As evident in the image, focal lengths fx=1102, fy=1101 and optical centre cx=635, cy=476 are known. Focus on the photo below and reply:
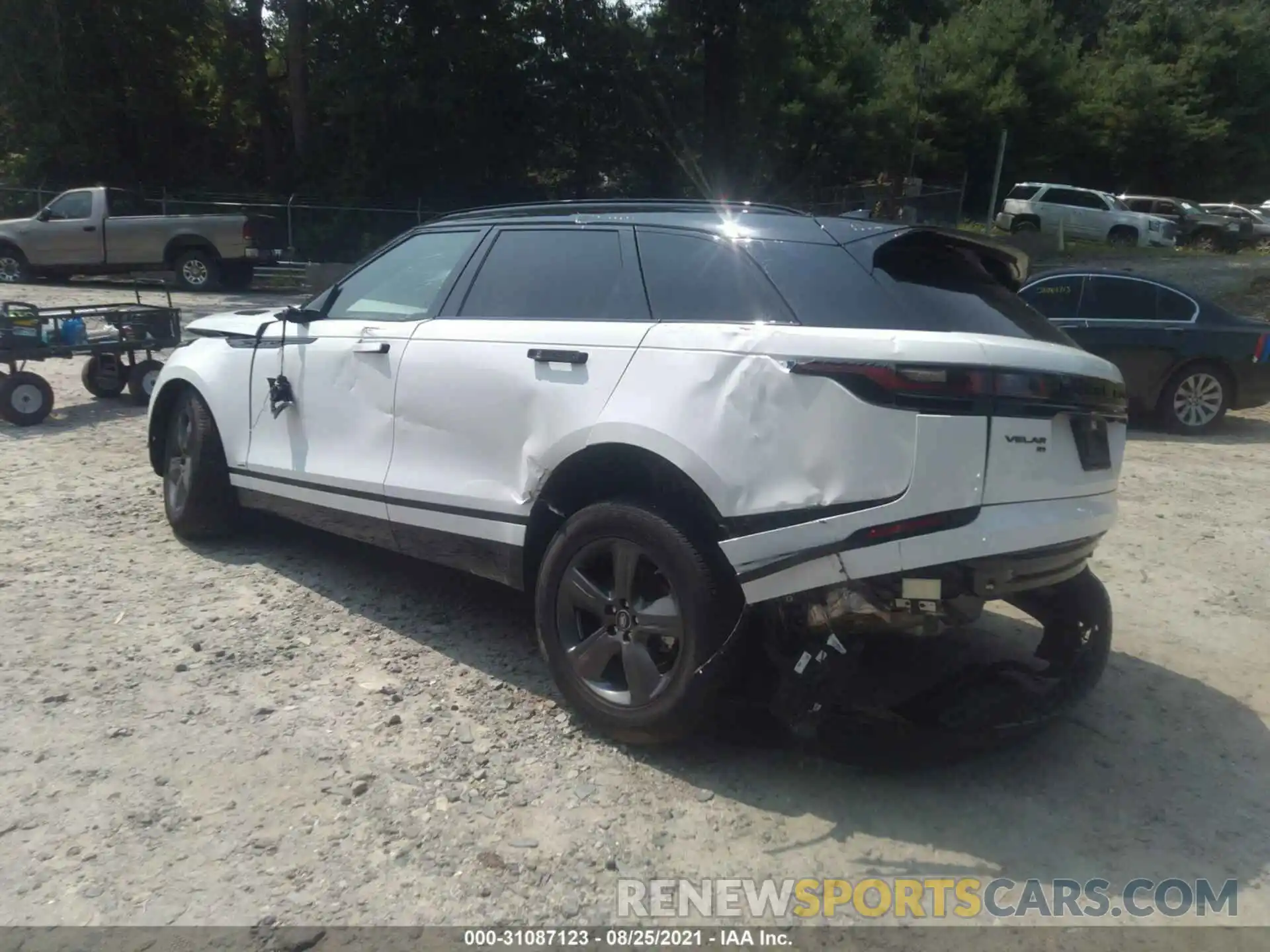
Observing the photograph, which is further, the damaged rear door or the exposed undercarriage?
the damaged rear door

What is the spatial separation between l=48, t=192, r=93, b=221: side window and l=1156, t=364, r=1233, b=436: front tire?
17791 millimetres

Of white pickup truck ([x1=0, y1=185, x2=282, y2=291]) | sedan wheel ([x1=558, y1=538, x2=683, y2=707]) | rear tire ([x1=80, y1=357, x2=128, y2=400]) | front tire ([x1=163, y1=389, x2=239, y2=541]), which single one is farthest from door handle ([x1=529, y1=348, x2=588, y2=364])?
white pickup truck ([x1=0, y1=185, x2=282, y2=291])

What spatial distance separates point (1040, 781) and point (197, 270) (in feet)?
61.8

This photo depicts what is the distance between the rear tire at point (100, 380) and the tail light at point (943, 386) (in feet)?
27.8

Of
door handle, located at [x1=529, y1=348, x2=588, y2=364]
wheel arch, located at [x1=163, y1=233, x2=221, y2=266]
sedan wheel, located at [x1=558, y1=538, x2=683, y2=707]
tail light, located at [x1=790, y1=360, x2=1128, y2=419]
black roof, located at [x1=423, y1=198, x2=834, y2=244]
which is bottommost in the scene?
sedan wheel, located at [x1=558, y1=538, x2=683, y2=707]

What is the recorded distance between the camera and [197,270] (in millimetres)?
19578

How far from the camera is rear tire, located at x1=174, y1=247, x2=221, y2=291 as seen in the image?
63.9 ft

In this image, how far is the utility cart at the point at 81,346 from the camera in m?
8.82

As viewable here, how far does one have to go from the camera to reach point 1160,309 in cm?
1076

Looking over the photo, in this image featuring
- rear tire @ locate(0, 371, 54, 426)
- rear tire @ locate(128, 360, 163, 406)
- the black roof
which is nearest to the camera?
the black roof

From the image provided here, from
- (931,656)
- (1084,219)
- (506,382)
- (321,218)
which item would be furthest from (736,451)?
(1084,219)

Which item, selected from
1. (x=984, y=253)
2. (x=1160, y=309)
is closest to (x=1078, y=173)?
(x=1160, y=309)

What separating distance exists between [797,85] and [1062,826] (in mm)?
31101

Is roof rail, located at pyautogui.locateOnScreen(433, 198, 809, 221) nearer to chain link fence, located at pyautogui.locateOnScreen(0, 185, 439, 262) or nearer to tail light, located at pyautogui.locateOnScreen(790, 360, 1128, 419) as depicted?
tail light, located at pyautogui.locateOnScreen(790, 360, 1128, 419)
